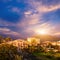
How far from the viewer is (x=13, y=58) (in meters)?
15.0

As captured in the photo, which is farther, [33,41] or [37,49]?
[33,41]

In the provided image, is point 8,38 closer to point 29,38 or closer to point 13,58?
point 29,38

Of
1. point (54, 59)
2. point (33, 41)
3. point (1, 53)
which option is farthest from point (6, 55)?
point (33, 41)

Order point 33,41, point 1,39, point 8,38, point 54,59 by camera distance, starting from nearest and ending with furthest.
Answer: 1. point 54,59
2. point 1,39
3. point 8,38
4. point 33,41

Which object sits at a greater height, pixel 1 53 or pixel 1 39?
pixel 1 39

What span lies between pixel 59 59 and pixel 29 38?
1527 cm

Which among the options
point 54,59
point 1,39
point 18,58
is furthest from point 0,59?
point 1,39

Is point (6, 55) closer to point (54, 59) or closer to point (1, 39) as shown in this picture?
point (54, 59)

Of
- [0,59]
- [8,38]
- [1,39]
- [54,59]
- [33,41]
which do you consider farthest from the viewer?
[33,41]

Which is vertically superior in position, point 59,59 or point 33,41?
point 33,41

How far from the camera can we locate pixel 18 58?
15.3 metres

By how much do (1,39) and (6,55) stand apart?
13414 mm

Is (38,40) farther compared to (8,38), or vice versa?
(38,40)

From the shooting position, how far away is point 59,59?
2422 cm
